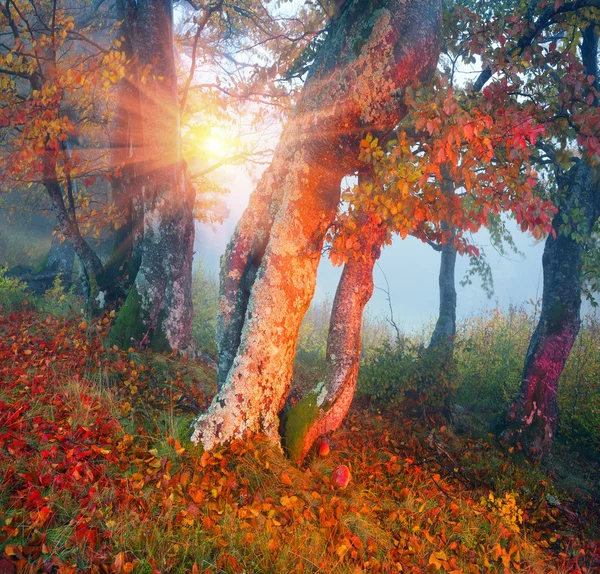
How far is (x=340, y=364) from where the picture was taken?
15.8 ft

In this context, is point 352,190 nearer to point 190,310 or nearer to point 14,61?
point 190,310

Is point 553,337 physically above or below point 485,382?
above

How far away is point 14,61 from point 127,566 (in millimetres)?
7315

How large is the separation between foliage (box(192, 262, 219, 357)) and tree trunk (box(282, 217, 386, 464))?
2.84 meters

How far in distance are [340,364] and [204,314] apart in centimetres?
793

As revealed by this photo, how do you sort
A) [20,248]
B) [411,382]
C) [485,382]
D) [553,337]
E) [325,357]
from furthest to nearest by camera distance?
1. [20,248]
2. [485,382]
3. [411,382]
4. [553,337]
5. [325,357]

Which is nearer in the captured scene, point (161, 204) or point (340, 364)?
point (340, 364)

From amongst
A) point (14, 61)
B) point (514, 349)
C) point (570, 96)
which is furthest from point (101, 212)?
point (514, 349)

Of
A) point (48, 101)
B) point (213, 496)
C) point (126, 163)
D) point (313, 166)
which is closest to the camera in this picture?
point (213, 496)

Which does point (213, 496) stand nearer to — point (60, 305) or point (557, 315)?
point (557, 315)

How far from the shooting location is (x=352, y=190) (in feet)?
14.0

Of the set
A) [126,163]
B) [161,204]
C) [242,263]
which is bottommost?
[242,263]

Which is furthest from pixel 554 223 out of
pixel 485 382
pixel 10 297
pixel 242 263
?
pixel 10 297

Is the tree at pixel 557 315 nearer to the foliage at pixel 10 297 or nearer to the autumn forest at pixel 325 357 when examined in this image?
the autumn forest at pixel 325 357
